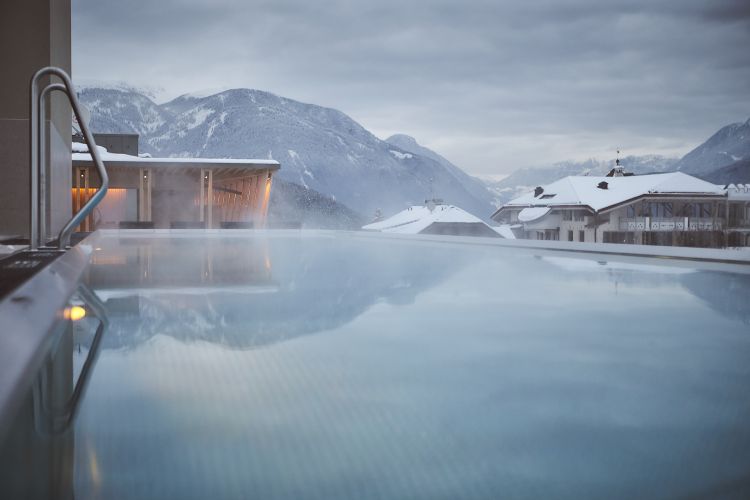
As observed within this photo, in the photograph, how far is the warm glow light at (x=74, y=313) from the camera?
276 centimetres

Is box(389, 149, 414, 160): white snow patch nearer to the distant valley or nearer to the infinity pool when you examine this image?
the distant valley

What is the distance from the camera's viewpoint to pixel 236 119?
109m

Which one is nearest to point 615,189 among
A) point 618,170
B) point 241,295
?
point 618,170

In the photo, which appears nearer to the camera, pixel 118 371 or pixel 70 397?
pixel 70 397

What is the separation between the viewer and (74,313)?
290cm

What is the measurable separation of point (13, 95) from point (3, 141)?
56cm

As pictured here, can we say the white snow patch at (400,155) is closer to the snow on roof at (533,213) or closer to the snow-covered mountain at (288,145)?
the snow-covered mountain at (288,145)

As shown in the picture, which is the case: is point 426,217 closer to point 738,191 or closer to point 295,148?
point 738,191

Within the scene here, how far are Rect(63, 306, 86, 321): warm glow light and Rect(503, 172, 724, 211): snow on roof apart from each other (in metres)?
26.8

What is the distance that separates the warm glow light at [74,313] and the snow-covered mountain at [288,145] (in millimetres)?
99831

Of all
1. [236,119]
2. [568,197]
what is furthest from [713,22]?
[236,119]

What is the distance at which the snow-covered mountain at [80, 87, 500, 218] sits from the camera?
10662 centimetres

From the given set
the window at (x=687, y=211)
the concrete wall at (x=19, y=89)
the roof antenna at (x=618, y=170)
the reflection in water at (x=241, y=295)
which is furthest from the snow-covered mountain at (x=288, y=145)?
the reflection in water at (x=241, y=295)

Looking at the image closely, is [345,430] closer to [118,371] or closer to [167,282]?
[118,371]
